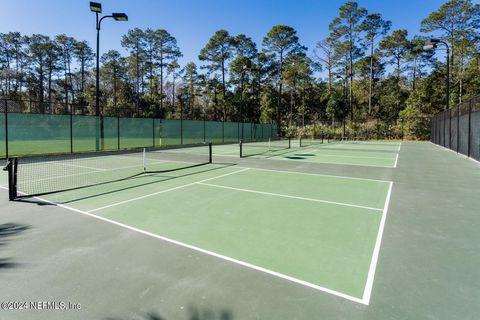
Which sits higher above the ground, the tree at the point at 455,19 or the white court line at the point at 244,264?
the tree at the point at 455,19

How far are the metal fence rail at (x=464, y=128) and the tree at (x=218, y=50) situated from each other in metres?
32.8

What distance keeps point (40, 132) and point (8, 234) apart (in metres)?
15.6

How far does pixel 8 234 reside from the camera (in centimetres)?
424

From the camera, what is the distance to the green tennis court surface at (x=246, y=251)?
263 centimetres

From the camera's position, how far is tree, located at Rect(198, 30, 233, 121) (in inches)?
1775

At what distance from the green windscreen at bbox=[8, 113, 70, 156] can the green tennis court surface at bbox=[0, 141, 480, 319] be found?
11279 millimetres

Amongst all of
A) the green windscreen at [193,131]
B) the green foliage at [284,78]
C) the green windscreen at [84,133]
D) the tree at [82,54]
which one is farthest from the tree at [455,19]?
the tree at [82,54]

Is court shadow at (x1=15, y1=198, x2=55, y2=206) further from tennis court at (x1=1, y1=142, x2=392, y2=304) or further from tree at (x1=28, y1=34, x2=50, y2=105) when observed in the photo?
tree at (x1=28, y1=34, x2=50, y2=105)

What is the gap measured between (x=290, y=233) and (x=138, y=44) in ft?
166

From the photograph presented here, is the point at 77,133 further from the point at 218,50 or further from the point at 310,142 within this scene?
the point at 218,50

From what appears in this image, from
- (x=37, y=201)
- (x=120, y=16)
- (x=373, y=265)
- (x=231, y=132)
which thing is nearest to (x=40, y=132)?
(x=120, y=16)

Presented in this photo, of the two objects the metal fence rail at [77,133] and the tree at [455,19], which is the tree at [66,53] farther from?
the tree at [455,19]

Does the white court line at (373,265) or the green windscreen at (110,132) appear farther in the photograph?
the green windscreen at (110,132)

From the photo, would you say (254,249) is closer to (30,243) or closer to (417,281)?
(417,281)
